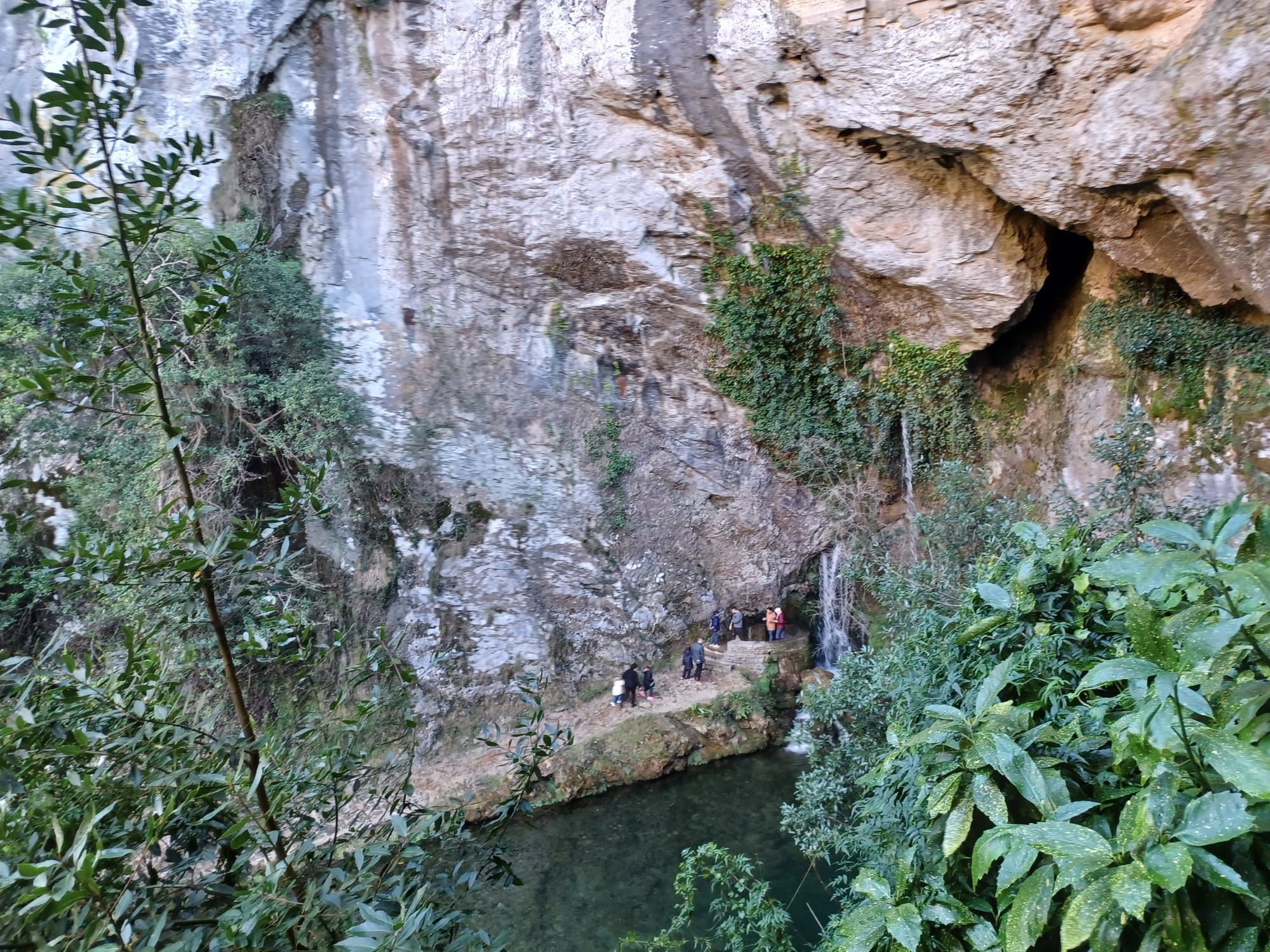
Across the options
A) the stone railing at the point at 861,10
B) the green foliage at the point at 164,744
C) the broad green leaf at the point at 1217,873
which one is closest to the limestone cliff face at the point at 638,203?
the stone railing at the point at 861,10

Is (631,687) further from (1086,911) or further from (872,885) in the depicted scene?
(1086,911)

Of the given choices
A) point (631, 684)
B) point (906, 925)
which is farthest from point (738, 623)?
point (906, 925)

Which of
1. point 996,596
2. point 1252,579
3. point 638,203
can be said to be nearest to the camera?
point 1252,579

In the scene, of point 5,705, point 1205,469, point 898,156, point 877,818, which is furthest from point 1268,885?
point 898,156

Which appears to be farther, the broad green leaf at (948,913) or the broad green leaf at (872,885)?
the broad green leaf at (872,885)

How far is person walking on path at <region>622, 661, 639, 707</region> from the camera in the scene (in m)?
11.2

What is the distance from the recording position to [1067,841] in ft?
6.51

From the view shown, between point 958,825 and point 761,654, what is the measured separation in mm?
9301

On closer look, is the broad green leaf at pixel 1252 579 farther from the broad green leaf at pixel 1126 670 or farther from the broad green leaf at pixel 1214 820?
the broad green leaf at pixel 1214 820

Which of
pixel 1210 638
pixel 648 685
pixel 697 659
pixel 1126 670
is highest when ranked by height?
pixel 1210 638

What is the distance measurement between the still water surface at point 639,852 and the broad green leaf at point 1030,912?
5865 millimetres

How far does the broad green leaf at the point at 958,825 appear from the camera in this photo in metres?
2.46

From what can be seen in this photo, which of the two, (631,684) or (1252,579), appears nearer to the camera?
(1252,579)

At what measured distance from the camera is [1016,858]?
6.76 ft
